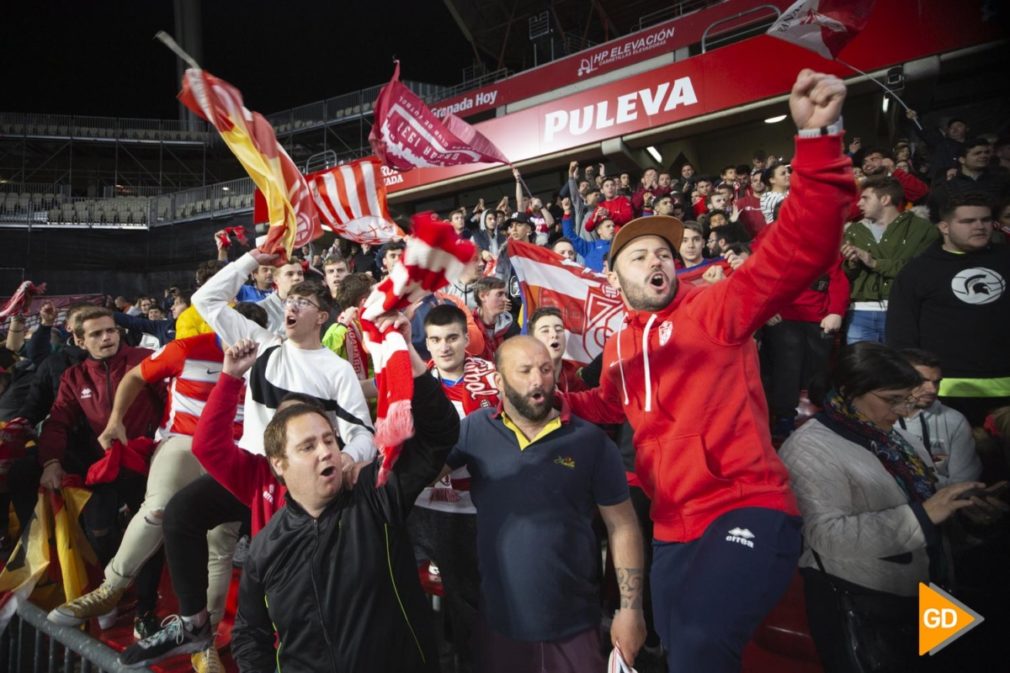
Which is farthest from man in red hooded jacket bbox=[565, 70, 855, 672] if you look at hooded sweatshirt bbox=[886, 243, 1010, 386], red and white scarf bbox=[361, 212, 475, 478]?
hooded sweatshirt bbox=[886, 243, 1010, 386]

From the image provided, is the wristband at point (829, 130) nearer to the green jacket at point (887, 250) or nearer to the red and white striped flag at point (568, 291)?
the red and white striped flag at point (568, 291)

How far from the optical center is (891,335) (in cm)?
379

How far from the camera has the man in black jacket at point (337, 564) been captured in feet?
6.98

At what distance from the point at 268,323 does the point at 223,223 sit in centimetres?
2115

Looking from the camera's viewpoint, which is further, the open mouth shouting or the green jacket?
the green jacket

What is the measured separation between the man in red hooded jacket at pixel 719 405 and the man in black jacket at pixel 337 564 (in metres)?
0.76

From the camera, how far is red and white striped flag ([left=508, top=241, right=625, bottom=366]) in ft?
15.4

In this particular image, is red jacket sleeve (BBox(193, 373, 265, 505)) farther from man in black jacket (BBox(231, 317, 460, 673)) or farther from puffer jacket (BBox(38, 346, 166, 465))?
puffer jacket (BBox(38, 346, 166, 465))

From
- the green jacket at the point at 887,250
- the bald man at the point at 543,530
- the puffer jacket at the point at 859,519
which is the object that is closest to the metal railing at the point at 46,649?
A: the bald man at the point at 543,530

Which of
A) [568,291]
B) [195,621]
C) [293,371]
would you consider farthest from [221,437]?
[568,291]

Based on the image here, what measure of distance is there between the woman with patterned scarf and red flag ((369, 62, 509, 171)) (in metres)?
3.77

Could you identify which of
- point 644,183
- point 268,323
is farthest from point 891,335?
point 644,183

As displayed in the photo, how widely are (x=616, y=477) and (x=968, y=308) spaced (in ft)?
8.40

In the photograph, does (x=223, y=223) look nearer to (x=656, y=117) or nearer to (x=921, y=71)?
(x=656, y=117)
